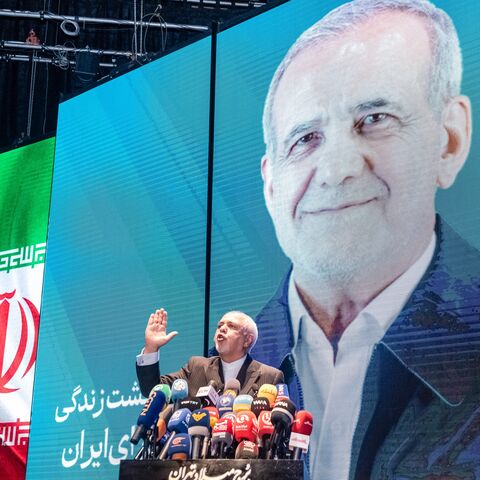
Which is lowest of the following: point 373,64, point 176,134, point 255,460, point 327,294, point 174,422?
point 255,460

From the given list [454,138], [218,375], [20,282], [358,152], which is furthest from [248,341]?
[20,282]

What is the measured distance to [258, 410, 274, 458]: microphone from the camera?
332 cm

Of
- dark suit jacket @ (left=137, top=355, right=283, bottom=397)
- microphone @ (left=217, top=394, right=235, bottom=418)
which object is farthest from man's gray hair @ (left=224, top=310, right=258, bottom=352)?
microphone @ (left=217, top=394, right=235, bottom=418)

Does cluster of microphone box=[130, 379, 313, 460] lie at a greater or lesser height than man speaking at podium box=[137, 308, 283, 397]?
lesser

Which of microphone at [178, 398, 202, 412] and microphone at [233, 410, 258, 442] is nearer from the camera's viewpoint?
microphone at [233, 410, 258, 442]

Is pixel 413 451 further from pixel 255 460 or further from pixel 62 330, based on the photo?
pixel 62 330

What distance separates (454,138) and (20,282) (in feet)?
10.7

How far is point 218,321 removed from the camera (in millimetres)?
4695

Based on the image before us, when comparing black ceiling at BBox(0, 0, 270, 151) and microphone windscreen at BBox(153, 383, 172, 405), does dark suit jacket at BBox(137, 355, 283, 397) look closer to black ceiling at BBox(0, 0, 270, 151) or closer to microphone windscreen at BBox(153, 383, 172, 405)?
microphone windscreen at BBox(153, 383, 172, 405)

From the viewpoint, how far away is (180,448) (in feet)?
11.0

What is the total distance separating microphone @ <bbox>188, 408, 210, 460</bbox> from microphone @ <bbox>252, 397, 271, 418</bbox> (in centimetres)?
18

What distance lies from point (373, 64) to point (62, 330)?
2.56 metres

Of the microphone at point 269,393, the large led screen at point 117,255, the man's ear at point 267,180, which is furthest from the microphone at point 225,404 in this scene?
the man's ear at point 267,180

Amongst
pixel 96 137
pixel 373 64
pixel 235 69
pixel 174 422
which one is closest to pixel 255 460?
pixel 174 422
